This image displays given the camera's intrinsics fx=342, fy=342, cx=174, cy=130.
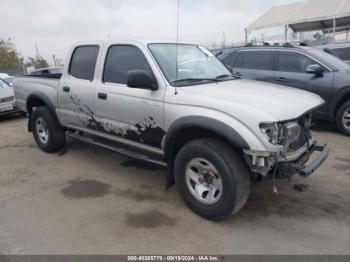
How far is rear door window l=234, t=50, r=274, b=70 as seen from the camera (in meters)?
7.65

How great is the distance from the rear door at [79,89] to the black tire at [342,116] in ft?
15.9

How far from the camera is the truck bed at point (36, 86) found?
5628 mm

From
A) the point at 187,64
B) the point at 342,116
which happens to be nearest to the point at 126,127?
the point at 187,64

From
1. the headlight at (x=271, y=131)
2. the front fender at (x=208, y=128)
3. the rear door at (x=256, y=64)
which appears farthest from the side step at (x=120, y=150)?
the rear door at (x=256, y=64)

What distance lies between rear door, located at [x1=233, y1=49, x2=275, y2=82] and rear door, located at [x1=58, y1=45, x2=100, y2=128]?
3630mm

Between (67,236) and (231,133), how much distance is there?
1915mm

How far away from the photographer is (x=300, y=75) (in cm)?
713

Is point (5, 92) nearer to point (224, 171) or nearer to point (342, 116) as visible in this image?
point (224, 171)

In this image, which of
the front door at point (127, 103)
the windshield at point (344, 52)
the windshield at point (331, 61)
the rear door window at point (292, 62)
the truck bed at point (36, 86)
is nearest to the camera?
the front door at point (127, 103)

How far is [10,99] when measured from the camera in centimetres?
984

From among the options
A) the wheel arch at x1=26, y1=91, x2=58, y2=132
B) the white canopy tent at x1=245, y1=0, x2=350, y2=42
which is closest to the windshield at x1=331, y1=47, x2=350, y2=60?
the wheel arch at x1=26, y1=91, x2=58, y2=132

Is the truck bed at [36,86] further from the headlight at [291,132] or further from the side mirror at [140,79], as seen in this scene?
the headlight at [291,132]

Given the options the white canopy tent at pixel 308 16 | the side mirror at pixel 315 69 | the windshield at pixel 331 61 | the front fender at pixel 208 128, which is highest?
the white canopy tent at pixel 308 16

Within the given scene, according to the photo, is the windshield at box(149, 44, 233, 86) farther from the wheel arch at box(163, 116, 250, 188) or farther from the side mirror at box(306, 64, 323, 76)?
the side mirror at box(306, 64, 323, 76)
